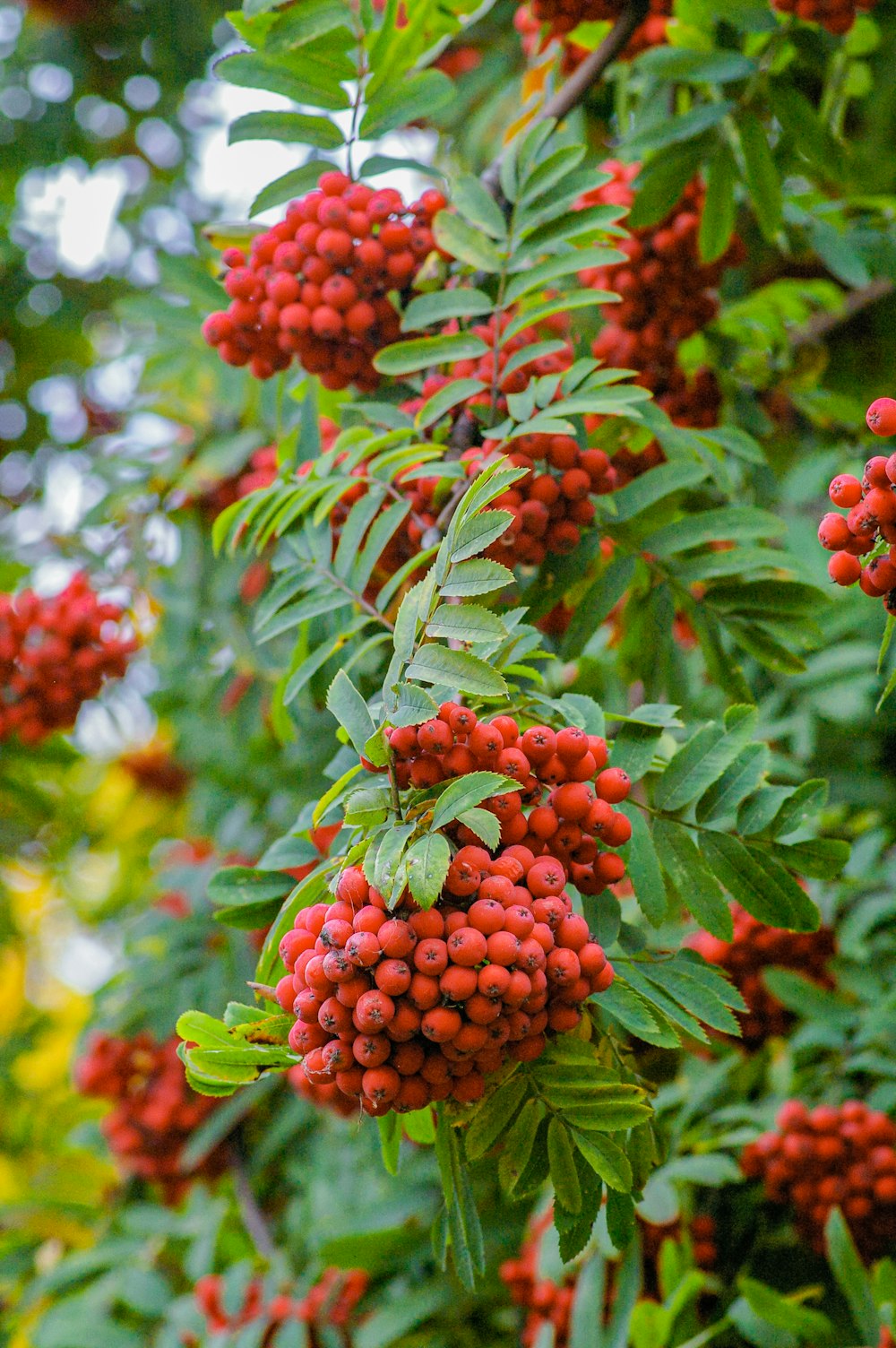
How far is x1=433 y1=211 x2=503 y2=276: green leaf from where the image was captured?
1802 millimetres

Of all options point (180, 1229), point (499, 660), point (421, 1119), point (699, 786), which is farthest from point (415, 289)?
point (180, 1229)

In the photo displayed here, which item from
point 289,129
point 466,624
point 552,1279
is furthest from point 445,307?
point 552,1279

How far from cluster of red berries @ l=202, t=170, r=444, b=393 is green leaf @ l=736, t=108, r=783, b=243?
0.60 m

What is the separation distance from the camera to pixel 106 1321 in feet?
8.95

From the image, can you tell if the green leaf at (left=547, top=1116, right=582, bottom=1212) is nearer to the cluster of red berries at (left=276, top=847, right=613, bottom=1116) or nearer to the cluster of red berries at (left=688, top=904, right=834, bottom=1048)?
the cluster of red berries at (left=276, top=847, right=613, bottom=1116)

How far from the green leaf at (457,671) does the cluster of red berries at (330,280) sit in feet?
2.57

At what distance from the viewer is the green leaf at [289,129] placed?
1.95 metres

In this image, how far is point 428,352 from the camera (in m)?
1.79

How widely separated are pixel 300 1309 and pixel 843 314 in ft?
8.34

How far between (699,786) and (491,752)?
1.21 feet

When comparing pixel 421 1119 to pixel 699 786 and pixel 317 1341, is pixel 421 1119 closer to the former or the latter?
pixel 699 786

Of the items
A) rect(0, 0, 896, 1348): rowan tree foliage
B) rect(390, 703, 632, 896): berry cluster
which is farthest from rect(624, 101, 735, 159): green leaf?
rect(390, 703, 632, 896): berry cluster

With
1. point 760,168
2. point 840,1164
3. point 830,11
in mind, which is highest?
point 830,11

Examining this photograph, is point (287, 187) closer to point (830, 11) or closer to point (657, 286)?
point (657, 286)
